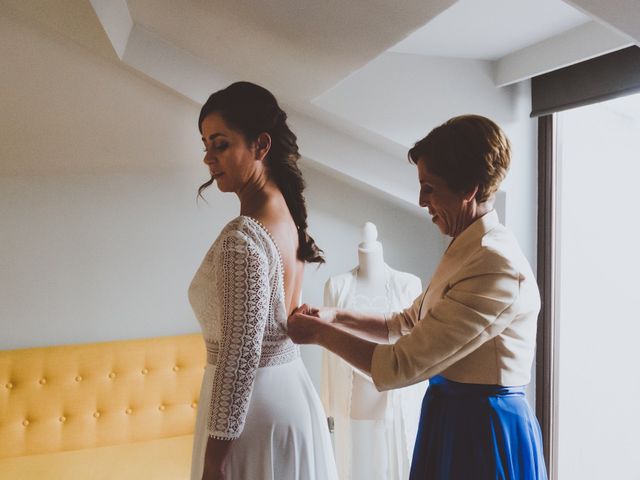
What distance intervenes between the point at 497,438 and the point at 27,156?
2.27 m

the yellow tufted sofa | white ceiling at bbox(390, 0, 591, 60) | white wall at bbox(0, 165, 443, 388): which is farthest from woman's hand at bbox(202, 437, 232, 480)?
white wall at bbox(0, 165, 443, 388)

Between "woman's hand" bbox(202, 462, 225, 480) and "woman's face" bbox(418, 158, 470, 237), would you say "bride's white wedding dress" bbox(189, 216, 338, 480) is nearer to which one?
"woman's hand" bbox(202, 462, 225, 480)

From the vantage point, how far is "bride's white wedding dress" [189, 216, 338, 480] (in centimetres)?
123

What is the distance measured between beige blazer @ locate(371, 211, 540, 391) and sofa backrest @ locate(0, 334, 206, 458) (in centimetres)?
162

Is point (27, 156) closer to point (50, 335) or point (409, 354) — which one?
point (50, 335)

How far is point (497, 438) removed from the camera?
1270 millimetres

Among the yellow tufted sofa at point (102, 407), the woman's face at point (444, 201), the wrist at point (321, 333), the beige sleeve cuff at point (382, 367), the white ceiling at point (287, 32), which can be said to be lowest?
the yellow tufted sofa at point (102, 407)

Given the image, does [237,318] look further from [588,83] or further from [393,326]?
[588,83]

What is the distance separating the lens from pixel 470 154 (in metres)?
1.25

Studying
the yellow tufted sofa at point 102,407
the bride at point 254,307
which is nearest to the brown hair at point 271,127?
the bride at point 254,307

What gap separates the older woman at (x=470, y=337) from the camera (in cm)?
118

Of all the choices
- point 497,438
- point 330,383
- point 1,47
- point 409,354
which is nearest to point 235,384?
point 409,354

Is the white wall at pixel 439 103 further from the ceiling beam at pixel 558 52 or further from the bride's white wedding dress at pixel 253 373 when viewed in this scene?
the bride's white wedding dress at pixel 253 373

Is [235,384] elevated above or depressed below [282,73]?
below
